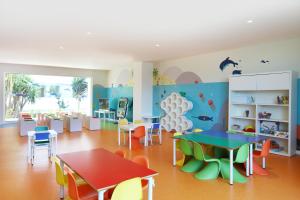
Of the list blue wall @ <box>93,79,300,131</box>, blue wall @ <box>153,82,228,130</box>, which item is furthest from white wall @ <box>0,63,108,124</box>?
blue wall @ <box>153,82,228,130</box>

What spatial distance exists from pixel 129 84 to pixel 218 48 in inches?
210

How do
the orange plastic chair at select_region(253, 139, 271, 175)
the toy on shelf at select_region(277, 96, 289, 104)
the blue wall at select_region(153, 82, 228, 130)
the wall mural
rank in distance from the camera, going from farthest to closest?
the blue wall at select_region(153, 82, 228, 130)
the wall mural
the toy on shelf at select_region(277, 96, 289, 104)
the orange plastic chair at select_region(253, 139, 271, 175)

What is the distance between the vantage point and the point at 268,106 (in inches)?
225

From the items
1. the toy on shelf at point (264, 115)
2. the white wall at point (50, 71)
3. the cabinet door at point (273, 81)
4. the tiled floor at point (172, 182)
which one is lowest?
the tiled floor at point (172, 182)

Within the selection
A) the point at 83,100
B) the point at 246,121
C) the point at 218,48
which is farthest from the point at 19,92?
the point at 246,121

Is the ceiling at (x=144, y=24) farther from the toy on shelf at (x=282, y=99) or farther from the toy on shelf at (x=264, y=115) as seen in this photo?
the toy on shelf at (x=264, y=115)

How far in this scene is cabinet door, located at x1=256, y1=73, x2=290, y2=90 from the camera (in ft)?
16.6

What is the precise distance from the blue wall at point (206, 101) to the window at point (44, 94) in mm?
6155

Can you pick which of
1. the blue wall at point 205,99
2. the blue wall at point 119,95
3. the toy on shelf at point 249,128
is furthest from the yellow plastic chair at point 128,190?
the blue wall at point 119,95

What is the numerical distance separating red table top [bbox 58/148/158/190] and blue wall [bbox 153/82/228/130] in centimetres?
476

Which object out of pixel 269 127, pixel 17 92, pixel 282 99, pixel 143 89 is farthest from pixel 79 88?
pixel 282 99

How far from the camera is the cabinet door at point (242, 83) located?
5629 mm

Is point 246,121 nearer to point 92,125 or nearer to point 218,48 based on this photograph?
point 218,48

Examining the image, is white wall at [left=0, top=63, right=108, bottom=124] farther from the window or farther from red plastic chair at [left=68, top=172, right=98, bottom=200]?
red plastic chair at [left=68, top=172, right=98, bottom=200]
